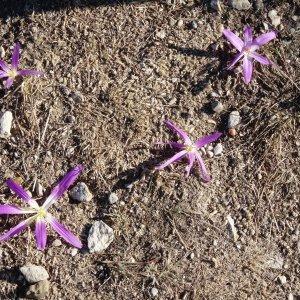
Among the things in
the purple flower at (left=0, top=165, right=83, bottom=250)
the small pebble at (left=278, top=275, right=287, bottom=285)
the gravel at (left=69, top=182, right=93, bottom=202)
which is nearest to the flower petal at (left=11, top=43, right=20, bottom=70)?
the purple flower at (left=0, top=165, right=83, bottom=250)

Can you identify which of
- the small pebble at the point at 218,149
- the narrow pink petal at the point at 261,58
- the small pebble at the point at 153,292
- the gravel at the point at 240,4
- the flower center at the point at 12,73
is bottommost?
the small pebble at the point at 153,292

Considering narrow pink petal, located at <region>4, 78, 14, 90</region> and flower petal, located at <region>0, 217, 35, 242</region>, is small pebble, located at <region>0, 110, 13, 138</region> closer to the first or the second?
narrow pink petal, located at <region>4, 78, 14, 90</region>

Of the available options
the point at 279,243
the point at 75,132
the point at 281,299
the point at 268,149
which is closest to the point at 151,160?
the point at 75,132

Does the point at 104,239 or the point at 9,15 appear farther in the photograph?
the point at 9,15

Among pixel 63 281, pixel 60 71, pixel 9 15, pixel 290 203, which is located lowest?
pixel 63 281

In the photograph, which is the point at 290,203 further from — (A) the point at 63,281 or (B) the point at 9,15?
(B) the point at 9,15

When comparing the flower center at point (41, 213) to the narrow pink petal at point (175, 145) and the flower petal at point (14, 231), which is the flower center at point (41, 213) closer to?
the flower petal at point (14, 231)

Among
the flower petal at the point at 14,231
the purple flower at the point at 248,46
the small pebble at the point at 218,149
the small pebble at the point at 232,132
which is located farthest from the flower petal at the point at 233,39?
the flower petal at the point at 14,231
